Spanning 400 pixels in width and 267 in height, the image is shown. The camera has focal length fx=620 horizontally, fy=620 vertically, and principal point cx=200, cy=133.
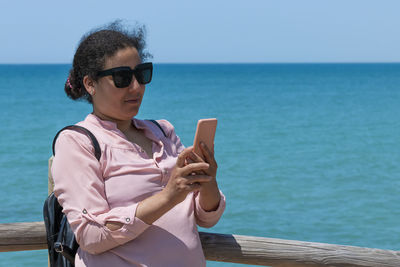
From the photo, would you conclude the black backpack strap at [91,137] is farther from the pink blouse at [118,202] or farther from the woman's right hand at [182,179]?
the woman's right hand at [182,179]

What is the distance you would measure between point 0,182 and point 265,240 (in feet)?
36.0

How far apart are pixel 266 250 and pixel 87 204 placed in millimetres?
1092

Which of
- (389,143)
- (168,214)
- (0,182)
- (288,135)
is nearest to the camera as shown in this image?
A: (168,214)

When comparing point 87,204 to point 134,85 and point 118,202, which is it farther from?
point 134,85

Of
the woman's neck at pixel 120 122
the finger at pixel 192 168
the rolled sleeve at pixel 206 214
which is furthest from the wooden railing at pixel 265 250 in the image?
the finger at pixel 192 168

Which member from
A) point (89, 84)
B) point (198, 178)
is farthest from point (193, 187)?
point (89, 84)

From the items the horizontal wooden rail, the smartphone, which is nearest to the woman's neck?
the smartphone

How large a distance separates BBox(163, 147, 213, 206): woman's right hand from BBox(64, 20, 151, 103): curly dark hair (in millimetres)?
507

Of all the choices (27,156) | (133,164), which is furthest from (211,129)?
(27,156)

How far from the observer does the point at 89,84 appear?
245cm

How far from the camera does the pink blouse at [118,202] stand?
87.0 inches

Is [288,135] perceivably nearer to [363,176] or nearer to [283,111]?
[363,176]

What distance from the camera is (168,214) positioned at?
2428 millimetres

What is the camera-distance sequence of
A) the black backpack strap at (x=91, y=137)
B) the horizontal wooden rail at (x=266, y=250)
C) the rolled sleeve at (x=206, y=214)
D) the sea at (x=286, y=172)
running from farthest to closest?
the sea at (x=286, y=172) < the horizontal wooden rail at (x=266, y=250) < the rolled sleeve at (x=206, y=214) < the black backpack strap at (x=91, y=137)
